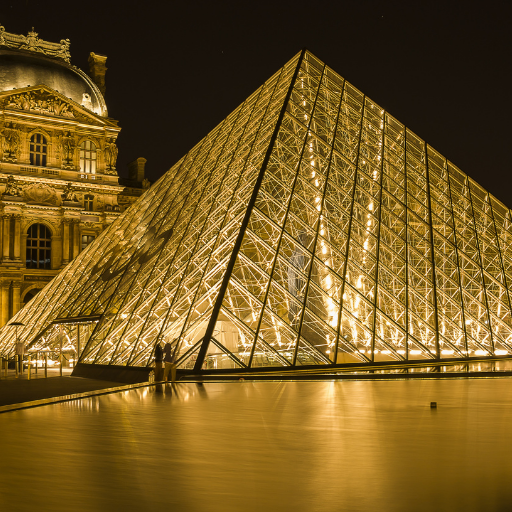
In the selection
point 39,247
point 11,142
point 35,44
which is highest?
point 35,44

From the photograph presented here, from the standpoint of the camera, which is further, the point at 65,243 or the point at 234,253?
the point at 65,243

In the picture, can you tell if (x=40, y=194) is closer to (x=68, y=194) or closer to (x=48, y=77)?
(x=68, y=194)

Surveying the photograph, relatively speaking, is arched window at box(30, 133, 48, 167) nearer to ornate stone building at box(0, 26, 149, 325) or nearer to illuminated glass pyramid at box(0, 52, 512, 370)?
ornate stone building at box(0, 26, 149, 325)

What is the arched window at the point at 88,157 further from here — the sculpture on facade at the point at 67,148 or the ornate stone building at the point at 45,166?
the sculpture on facade at the point at 67,148

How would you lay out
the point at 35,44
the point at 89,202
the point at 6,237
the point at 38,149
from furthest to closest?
1. the point at 35,44
2. the point at 89,202
3. the point at 38,149
4. the point at 6,237

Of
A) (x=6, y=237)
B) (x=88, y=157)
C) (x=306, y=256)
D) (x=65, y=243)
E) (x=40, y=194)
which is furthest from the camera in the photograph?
(x=88, y=157)

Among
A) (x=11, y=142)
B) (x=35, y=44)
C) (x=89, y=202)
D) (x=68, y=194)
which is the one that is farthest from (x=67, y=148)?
(x=35, y=44)

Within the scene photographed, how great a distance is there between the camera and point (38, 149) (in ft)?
148

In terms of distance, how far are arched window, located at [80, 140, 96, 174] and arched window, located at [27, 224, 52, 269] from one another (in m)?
5.09

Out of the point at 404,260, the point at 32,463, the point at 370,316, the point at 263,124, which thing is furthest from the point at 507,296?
the point at 32,463

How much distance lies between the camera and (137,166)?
184 feet

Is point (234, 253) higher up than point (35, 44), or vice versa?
point (35, 44)

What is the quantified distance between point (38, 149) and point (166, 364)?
119ft

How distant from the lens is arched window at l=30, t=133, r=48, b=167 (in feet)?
147
